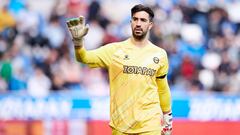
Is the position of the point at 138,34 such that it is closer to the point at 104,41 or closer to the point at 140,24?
the point at 140,24

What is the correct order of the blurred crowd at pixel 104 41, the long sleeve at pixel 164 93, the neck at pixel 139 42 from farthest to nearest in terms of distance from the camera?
the blurred crowd at pixel 104 41, the long sleeve at pixel 164 93, the neck at pixel 139 42

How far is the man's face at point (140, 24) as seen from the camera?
8.67 meters

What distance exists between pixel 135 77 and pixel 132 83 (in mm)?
71

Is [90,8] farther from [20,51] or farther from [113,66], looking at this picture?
[113,66]

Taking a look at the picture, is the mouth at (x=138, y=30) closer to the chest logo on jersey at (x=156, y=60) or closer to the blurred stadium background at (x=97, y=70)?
the chest logo on jersey at (x=156, y=60)

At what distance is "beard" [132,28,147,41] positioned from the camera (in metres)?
8.70

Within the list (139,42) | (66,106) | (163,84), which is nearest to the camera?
(139,42)

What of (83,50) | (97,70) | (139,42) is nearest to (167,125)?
(139,42)

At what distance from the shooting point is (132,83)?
8703mm

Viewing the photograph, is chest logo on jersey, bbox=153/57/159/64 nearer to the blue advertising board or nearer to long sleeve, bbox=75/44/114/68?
long sleeve, bbox=75/44/114/68

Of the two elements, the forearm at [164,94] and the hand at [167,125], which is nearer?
the forearm at [164,94]

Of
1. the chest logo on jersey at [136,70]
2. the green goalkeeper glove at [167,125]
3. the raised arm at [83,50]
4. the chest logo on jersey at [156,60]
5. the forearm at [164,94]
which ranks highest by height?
the raised arm at [83,50]

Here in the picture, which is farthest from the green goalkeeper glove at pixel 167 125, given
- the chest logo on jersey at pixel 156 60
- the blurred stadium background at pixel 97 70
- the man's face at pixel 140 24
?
the blurred stadium background at pixel 97 70

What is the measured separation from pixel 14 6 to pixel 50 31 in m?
1.09
